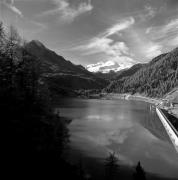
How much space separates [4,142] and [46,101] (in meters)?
22.5

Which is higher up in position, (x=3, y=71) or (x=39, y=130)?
(x=3, y=71)

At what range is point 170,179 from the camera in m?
32.4

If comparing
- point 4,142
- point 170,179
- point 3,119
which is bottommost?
point 170,179

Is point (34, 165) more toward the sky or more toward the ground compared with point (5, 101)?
more toward the ground

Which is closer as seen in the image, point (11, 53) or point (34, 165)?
point (34, 165)

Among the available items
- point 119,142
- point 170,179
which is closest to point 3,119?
point 170,179

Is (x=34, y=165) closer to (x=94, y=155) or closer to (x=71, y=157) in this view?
(x=71, y=157)

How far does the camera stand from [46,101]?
46.6 m

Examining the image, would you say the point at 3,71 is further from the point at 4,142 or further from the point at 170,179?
the point at 170,179

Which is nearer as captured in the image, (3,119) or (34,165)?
(34,165)

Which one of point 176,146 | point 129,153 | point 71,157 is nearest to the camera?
point 71,157

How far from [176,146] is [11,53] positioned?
A: 43187 mm

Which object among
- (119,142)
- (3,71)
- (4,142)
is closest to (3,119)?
(4,142)

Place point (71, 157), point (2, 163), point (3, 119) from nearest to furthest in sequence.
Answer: point (2, 163) < point (3, 119) < point (71, 157)
